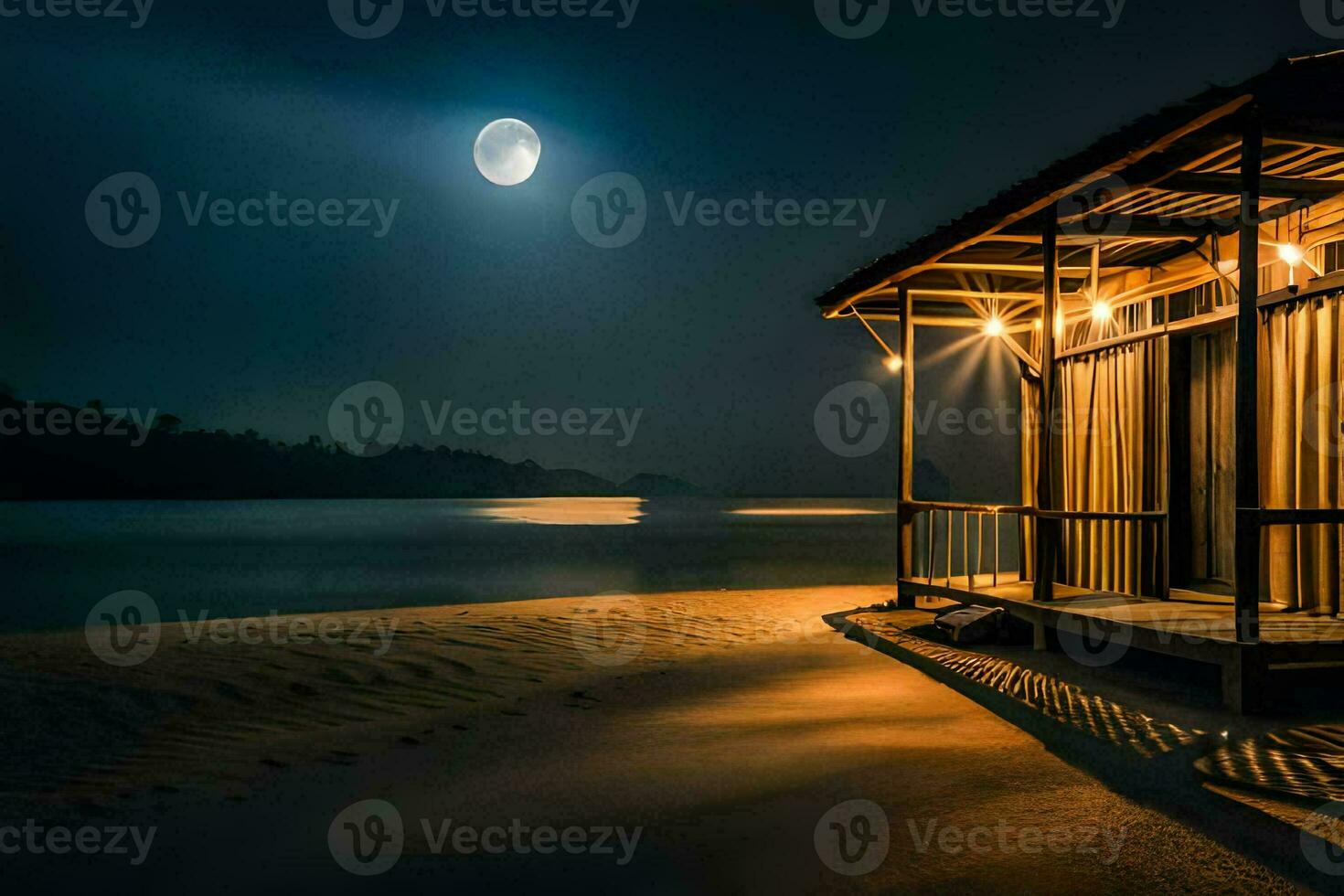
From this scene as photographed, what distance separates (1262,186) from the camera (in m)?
6.89

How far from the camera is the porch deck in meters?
6.00

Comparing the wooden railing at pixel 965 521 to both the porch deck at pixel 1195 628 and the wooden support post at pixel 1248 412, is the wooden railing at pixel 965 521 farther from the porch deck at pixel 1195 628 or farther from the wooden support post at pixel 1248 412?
the wooden support post at pixel 1248 412

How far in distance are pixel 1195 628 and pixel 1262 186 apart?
358 cm

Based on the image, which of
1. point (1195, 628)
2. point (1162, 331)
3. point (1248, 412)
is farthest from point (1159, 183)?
point (1195, 628)

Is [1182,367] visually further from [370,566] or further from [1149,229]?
→ [370,566]

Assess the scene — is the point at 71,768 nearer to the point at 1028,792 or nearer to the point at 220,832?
the point at 220,832

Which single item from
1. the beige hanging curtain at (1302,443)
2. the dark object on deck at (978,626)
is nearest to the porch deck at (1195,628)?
the dark object on deck at (978,626)

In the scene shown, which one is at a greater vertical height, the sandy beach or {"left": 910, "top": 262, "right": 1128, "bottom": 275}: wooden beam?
{"left": 910, "top": 262, "right": 1128, "bottom": 275}: wooden beam

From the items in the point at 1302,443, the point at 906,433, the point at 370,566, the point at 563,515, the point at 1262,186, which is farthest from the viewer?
the point at 563,515

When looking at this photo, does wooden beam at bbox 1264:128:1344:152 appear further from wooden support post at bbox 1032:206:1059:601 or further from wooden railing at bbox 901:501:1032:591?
wooden railing at bbox 901:501:1032:591

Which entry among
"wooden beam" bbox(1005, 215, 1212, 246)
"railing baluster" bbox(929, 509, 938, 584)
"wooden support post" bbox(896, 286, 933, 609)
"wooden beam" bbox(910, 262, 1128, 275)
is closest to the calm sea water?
"wooden support post" bbox(896, 286, 933, 609)

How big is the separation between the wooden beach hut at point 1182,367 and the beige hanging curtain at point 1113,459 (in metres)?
0.03

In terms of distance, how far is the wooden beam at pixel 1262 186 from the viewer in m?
6.56

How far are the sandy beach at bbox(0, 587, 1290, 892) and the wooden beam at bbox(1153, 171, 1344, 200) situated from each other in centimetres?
435
